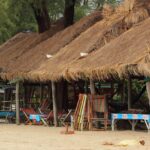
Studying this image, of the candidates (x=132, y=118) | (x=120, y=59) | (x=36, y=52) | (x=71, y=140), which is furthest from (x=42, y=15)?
(x=71, y=140)

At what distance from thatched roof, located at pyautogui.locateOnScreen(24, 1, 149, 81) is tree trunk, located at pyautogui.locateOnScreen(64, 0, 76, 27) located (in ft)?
12.0

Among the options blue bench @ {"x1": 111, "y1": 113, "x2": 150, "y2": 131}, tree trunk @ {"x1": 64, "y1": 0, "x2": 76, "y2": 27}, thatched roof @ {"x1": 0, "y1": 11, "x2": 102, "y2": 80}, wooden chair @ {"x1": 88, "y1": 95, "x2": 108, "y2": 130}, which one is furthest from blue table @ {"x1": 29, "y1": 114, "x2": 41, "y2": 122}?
tree trunk @ {"x1": 64, "y1": 0, "x2": 76, "y2": 27}

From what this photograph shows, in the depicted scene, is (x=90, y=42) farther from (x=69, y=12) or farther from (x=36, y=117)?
(x=69, y=12)

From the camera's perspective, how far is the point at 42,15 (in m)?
24.7

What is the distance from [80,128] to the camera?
1739 centimetres

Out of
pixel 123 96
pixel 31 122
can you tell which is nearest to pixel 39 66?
pixel 31 122

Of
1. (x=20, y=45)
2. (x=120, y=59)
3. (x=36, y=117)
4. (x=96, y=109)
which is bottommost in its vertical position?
(x=36, y=117)

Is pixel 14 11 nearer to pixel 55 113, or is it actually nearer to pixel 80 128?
pixel 55 113

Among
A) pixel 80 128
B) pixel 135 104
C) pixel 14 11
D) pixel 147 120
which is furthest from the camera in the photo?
pixel 14 11

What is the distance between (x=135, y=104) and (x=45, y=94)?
706 cm

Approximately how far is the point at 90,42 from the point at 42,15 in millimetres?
5985

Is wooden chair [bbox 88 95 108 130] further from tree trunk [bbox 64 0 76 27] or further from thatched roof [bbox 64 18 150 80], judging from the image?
tree trunk [bbox 64 0 76 27]

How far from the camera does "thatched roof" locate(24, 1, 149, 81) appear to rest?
1817cm

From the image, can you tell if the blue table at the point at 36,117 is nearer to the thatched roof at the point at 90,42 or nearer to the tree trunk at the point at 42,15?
the thatched roof at the point at 90,42
